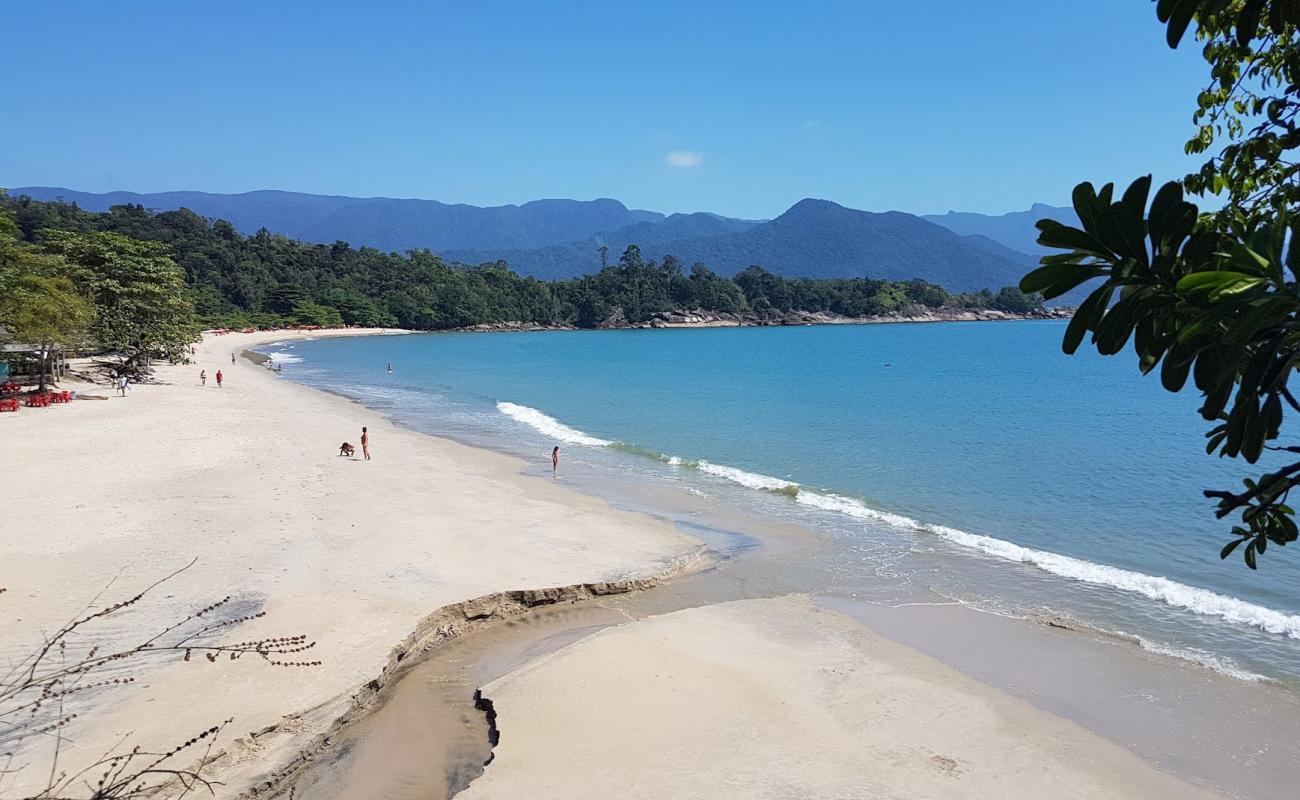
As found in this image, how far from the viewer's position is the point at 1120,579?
14297 millimetres

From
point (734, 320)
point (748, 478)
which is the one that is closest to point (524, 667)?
point (748, 478)

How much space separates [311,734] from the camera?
777 cm

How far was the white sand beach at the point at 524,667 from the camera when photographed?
25.1 ft

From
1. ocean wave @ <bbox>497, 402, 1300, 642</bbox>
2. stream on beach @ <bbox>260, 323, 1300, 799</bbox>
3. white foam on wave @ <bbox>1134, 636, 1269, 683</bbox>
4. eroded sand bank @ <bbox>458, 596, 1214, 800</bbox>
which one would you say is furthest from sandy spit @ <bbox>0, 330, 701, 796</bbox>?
white foam on wave @ <bbox>1134, 636, 1269, 683</bbox>

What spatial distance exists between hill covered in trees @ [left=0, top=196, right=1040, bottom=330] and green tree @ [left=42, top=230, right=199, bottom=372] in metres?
49.1

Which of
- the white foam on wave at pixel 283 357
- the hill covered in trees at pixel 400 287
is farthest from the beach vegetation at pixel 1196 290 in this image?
the hill covered in trees at pixel 400 287

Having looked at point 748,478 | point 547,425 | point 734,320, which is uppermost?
point 734,320

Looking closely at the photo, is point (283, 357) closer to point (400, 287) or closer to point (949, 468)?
point (949, 468)

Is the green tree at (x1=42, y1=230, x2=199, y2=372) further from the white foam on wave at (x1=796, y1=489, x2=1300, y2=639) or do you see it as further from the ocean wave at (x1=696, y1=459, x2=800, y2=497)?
the white foam on wave at (x1=796, y1=489, x2=1300, y2=639)

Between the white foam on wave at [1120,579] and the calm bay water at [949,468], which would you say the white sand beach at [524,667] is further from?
the white foam on wave at [1120,579]

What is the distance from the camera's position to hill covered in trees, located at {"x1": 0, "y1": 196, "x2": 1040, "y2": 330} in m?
119

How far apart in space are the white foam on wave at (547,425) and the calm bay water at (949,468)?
0.19 m

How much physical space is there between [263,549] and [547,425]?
21173 mm

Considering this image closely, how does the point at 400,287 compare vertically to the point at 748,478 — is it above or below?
above
